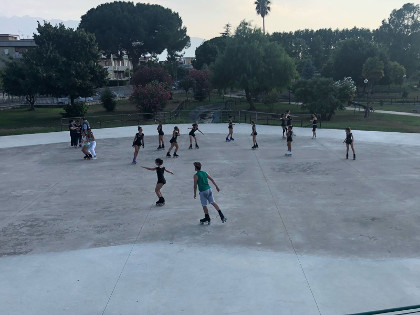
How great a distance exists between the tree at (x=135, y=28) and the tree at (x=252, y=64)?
36784mm

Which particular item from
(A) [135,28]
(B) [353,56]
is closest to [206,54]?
(A) [135,28]

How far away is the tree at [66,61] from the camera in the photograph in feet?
133

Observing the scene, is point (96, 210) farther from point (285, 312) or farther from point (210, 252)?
point (285, 312)

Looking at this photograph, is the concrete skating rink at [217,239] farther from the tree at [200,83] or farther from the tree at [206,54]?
the tree at [206,54]

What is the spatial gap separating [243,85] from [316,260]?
40.2m

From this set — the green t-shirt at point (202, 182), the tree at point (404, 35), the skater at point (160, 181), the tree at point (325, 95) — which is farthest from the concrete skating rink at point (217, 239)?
the tree at point (404, 35)

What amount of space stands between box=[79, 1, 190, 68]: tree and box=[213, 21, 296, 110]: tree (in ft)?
121

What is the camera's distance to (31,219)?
1126cm

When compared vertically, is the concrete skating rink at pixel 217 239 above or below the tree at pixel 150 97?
below

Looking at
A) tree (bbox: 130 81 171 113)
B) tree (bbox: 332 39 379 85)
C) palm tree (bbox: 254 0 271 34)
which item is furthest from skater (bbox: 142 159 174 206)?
palm tree (bbox: 254 0 271 34)

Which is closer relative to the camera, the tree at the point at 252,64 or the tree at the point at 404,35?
the tree at the point at 252,64

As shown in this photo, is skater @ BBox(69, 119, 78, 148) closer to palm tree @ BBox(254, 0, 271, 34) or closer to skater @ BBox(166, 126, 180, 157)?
skater @ BBox(166, 126, 180, 157)

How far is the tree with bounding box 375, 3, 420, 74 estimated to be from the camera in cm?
8769

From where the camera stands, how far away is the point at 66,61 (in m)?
41.2
